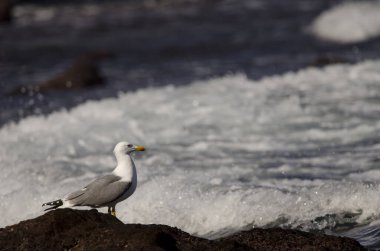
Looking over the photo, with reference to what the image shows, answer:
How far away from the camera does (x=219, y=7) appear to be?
25688 mm

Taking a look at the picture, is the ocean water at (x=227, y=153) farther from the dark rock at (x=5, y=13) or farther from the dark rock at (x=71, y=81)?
the dark rock at (x=5, y=13)

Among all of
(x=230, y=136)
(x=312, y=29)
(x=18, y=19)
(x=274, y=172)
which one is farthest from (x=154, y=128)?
(x=18, y=19)

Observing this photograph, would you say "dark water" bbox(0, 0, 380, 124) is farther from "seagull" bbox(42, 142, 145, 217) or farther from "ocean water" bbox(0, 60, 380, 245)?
"seagull" bbox(42, 142, 145, 217)

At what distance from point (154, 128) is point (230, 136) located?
1.12 meters

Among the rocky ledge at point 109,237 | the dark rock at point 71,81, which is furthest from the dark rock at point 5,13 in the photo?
the rocky ledge at point 109,237

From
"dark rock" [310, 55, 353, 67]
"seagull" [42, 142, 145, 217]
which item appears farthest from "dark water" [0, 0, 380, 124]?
"seagull" [42, 142, 145, 217]

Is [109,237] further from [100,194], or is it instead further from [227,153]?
[227,153]

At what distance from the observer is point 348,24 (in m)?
20.8

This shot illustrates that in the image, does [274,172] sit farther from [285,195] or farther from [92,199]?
[92,199]

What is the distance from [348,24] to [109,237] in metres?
16.1

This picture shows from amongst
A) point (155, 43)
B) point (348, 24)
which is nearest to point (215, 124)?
point (155, 43)

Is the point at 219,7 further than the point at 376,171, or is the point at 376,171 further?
the point at 219,7

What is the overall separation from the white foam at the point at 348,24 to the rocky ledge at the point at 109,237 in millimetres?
14096

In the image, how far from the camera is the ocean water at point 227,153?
7414 millimetres
